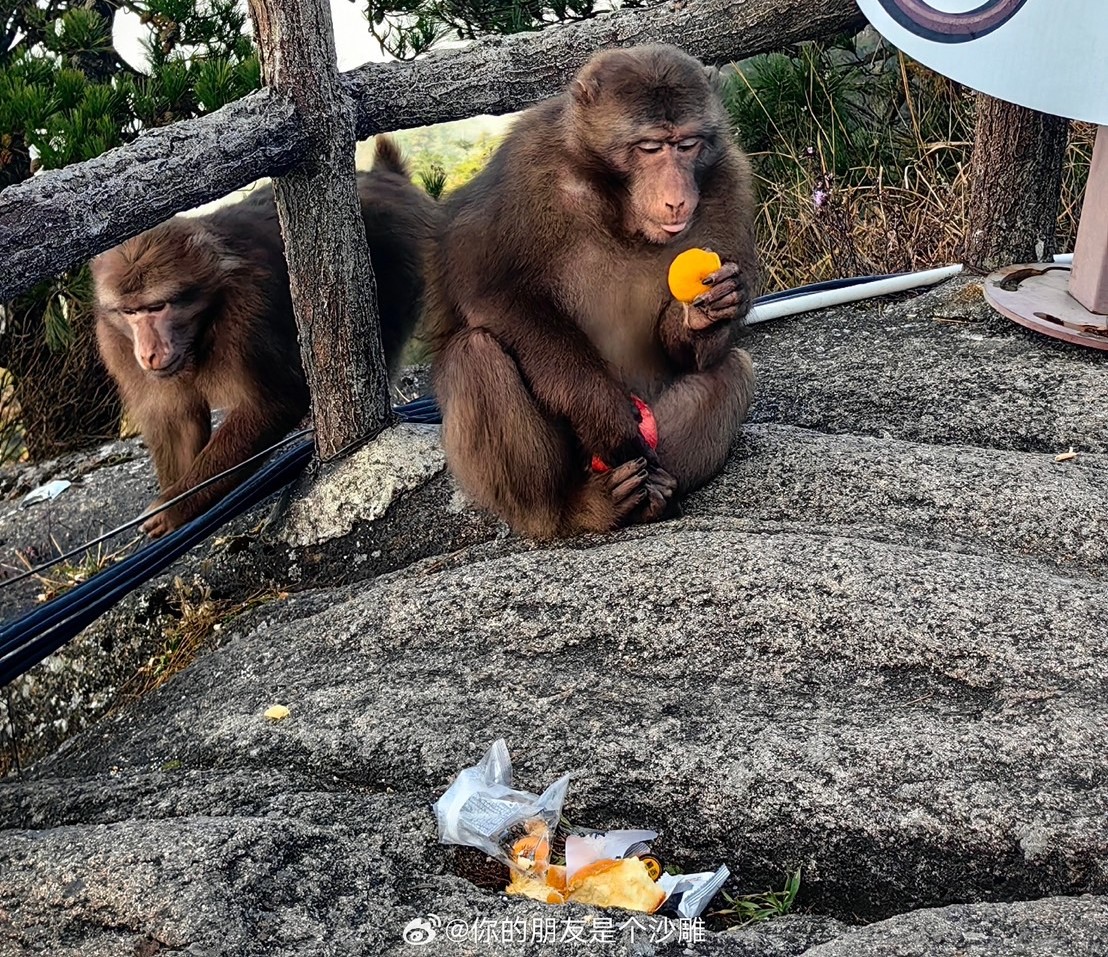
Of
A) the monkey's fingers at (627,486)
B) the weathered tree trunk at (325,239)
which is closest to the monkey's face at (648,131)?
the monkey's fingers at (627,486)

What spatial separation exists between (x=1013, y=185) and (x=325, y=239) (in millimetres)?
3050

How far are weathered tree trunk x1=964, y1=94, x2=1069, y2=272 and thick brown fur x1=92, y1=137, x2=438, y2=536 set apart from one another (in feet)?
7.94

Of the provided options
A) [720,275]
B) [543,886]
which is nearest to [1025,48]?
[720,275]

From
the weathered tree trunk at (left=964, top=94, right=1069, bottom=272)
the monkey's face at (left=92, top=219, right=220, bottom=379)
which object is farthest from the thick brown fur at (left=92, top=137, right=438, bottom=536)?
the weathered tree trunk at (left=964, top=94, right=1069, bottom=272)

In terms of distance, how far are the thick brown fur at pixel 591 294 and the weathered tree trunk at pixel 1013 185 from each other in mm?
2119

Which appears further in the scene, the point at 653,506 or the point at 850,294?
the point at 850,294

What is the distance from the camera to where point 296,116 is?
422 cm

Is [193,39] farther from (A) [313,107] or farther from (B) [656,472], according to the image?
(B) [656,472]

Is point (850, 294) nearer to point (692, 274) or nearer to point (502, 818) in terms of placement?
point (692, 274)

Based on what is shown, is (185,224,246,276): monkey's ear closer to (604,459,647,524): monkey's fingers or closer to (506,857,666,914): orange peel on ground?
(604,459,647,524): monkey's fingers

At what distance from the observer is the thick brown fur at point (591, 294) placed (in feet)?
12.1

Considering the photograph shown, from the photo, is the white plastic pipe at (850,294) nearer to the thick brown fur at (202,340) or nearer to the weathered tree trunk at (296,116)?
the weathered tree trunk at (296,116)

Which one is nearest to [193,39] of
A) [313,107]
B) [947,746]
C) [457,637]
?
[313,107]

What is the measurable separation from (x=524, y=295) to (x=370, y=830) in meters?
1.70
